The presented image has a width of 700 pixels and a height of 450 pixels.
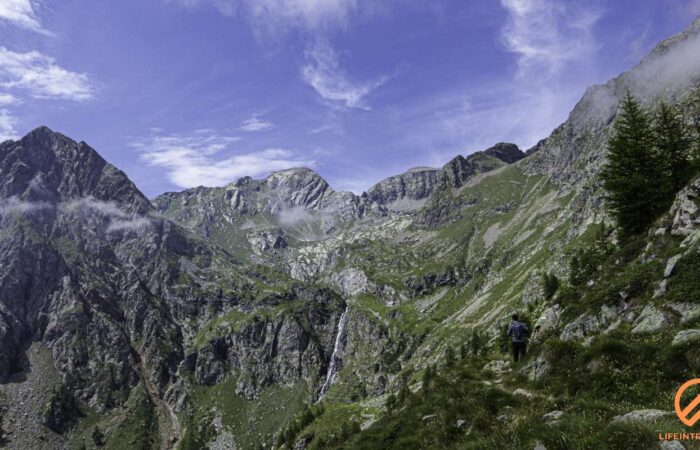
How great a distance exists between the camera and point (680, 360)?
15641 mm

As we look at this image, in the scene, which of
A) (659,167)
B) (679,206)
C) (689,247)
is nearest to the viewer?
(689,247)

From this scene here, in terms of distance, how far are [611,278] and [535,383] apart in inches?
763

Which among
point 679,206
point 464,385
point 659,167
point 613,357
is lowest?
point 464,385

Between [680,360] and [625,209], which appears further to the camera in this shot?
[625,209]

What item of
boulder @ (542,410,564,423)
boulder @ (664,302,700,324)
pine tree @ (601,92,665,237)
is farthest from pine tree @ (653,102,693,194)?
boulder @ (542,410,564,423)

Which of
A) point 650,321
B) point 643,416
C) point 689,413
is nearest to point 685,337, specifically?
point 650,321

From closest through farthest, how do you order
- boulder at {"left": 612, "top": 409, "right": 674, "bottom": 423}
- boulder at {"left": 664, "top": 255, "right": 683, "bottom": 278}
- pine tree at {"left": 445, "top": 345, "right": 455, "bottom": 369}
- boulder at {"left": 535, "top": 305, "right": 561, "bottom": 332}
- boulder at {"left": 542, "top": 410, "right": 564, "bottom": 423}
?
1. boulder at {"left": 612, "top": 409, "right": 674, "bottom": 423}
2. boulder at {"left": 542, "top": 410, "right": 564, "bottom": 423}
3. boulder at {"left": 664, "top": 255, "right": 683, "bottom": 278}
4. pine tree at {"left": 445, "top": 345, "right": 455, "bottom": 369}
5. boulder at {"left": 535, "top": 305, "right": 561, "bottom": 332}

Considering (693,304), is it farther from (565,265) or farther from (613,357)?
(565,265)

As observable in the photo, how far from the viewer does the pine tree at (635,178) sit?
41.6m

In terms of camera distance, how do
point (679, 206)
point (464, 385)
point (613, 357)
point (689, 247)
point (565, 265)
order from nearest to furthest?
point (613, 357), point (464, 385), point (689, 247), point (679, 206), point (565, 265)

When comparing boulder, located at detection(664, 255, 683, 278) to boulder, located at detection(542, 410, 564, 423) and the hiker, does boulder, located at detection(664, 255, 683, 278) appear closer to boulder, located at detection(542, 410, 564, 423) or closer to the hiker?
the hiker

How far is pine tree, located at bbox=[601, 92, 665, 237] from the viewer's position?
41562 millimetres

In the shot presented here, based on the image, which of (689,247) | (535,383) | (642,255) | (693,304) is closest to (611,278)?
(642,255)

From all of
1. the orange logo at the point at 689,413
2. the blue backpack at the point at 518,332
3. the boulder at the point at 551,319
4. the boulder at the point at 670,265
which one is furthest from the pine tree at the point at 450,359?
the orange logo at the point at 689,413
